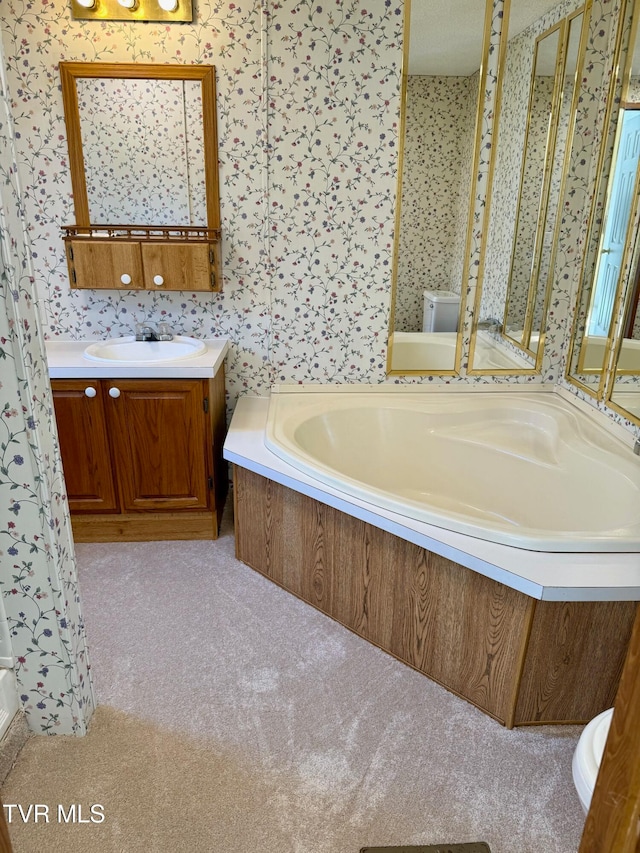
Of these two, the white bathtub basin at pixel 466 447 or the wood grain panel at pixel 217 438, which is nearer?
the white bathtub basin at pixel 466 447

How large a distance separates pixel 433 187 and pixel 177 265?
1.25 metres

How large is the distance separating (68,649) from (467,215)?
2.48 metres

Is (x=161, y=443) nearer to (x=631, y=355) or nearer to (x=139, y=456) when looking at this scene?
(x=139, y=456)

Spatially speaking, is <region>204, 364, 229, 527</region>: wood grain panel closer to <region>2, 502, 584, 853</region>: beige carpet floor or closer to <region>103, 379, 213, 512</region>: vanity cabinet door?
<region>103, 379, 213, 512</region>: vanity cabinet door

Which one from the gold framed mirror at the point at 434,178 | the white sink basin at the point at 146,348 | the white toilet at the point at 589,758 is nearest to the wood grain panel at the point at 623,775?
the white toilet at the point at 589,758

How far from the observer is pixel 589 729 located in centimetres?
121

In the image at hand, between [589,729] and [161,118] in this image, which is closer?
[589,729]

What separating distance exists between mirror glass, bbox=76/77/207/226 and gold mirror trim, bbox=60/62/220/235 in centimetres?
2

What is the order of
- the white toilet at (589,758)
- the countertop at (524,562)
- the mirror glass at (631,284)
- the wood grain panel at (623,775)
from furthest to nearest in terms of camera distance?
1. the mirror glass at (631,284)
2. the countertop at (524,562)
3. the white toilet at (589,758)
4. the wood grain panel at (623,775)

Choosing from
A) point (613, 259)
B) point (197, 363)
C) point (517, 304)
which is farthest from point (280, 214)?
point (613, 259)

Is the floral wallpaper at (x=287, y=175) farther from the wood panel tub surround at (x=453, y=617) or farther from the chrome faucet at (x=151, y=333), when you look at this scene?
the wood panel tub surround at (x=453, y=617)

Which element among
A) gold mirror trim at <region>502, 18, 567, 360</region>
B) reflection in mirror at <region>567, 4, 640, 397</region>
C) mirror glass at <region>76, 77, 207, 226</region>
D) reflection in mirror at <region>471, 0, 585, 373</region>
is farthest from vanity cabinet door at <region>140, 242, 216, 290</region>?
reflection in mirror at <region>567, 4, 640, 397</region>

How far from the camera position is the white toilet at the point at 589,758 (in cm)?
108

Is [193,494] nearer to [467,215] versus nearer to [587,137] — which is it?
[467,215]
